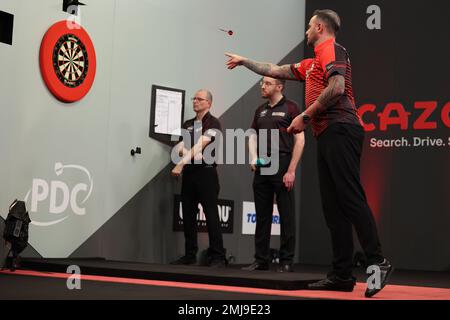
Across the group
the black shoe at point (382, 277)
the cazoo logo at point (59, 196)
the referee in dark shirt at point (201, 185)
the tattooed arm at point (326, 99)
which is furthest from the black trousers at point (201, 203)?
the black shoe at point (382, 277)

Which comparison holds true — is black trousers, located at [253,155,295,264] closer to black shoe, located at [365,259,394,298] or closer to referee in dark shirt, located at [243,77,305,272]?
referee in dark shirt, located at [243,77,305,272]

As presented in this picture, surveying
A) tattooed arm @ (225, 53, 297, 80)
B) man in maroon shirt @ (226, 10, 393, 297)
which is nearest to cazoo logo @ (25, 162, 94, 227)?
tattooed arm @ (225, 53, 297, 80)

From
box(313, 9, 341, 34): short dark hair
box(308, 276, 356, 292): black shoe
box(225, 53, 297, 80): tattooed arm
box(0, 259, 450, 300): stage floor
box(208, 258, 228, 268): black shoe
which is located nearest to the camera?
box(0, 259, 450, 300): stage floor

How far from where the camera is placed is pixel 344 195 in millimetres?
3387

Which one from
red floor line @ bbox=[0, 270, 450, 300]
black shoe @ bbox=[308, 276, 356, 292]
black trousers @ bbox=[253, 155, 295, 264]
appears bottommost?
red floor line @ bbox=[0, 270, 450, 300]

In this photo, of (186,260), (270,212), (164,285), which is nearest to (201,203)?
(186,260)

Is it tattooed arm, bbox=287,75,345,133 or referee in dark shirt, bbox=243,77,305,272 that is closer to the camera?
tattooed arm, bbox=287,75,345,133

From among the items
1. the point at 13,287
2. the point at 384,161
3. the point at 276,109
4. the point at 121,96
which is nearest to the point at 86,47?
the point at 121,96

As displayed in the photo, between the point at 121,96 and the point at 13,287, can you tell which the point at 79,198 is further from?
the point at 13,287

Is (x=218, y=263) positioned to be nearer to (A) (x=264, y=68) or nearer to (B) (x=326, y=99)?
(A) (x=264, y=68)

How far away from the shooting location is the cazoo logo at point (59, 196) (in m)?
4.99

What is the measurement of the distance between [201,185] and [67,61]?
137 cm

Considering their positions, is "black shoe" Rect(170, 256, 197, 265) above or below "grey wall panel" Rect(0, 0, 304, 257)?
below

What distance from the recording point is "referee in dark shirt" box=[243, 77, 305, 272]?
16.5 feet
